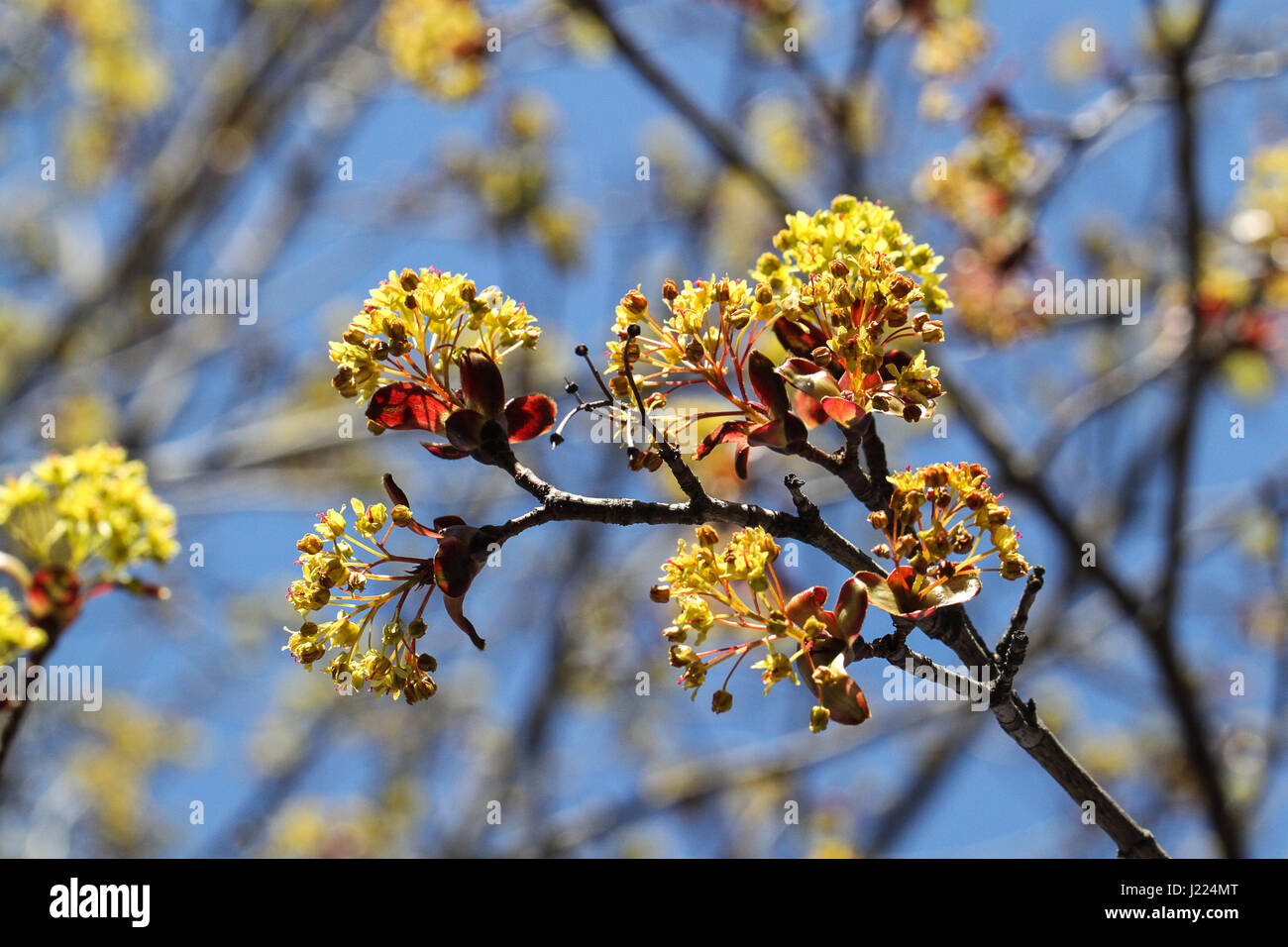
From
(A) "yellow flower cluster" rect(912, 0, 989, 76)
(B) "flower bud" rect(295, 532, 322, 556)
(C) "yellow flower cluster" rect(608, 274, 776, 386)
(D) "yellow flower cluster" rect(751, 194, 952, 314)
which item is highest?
(A) "yellow flower cluster" rect(912, 0, 989, 76)

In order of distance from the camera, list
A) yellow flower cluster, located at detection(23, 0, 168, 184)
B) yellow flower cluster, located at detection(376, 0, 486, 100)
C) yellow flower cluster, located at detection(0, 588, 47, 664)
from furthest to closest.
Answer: yellow flower cluster, located at detection(23, 0, 168, 184), yellow flower cluster, located at detection(376, 0, 486, 100), yellow flower cluster, located at detection(0, 588, 47, 664)

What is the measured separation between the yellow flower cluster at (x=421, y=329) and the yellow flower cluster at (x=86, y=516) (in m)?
0.66

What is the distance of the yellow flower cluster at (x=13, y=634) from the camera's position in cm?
193

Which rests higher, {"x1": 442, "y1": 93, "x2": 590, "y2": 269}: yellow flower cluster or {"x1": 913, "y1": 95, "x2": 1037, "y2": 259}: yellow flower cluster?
{"x1": 442, "y1": 93, "x2": 590, "y2": 269}: yellow flower cluster

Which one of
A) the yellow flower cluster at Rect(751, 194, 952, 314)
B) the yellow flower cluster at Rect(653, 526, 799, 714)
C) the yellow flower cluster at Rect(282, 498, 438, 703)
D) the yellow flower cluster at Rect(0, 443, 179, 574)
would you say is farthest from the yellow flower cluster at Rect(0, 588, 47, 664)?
the yellow flower cluster at Rect(751, 194, 952, 314)

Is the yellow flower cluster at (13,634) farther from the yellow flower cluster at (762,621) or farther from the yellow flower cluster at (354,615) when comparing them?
the yellow flower cluster at (762,621)

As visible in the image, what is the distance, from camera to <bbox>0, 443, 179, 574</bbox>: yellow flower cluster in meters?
2.15

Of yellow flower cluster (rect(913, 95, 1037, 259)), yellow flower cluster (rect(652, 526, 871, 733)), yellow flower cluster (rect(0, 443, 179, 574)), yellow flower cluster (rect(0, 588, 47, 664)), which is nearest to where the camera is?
yellow flower cluster (rect(652, 526, 871, 733))

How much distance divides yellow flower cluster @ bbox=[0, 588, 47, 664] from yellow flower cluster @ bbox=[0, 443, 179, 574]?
0.15m

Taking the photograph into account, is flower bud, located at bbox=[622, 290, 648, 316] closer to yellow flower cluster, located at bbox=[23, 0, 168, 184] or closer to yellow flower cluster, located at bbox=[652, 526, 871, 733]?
yellow flower cluster, located at bbox=[652, 526, 871, 733]

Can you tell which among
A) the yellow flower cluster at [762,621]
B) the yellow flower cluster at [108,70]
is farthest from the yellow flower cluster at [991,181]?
the yellow flower cluster at [108,70]

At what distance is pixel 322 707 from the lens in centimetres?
952

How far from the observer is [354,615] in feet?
5.93
